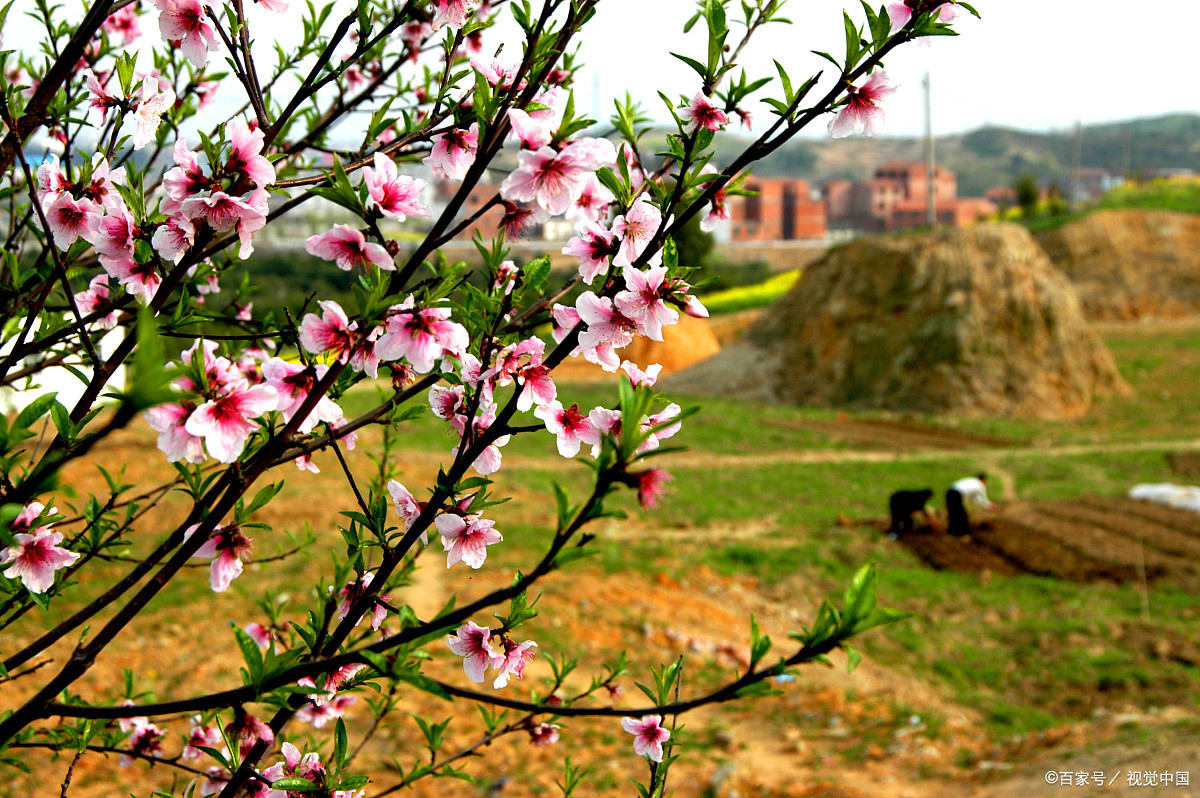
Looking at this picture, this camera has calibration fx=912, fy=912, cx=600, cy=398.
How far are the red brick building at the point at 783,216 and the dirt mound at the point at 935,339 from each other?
5521 cm

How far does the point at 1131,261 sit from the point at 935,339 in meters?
8.80

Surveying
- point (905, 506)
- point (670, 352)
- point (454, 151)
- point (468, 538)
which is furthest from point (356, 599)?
point (670, 352)

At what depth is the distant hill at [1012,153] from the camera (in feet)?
376

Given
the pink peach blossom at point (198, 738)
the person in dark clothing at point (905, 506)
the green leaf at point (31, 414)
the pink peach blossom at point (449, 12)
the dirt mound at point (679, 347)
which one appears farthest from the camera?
the dirt mound at point (679, 347)

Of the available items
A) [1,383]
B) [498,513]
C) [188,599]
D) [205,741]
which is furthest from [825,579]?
[1,383]

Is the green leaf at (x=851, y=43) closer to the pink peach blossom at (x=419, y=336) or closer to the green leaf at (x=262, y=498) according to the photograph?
the pink peach blossom at (x=419, y=336)

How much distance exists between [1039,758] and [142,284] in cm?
467

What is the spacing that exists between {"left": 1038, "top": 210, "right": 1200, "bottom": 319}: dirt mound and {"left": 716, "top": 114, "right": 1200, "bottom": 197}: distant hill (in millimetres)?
89645

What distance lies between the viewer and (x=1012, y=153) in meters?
127

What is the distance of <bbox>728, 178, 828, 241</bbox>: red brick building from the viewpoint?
239 feet

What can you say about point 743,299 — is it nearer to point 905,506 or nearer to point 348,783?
point 905,506

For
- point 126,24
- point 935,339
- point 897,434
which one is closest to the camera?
point 126,24

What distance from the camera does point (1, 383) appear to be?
5.57 ft

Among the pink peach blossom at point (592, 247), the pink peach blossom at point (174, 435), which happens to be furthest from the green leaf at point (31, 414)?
the pink peach blossom at point (592, 247)
